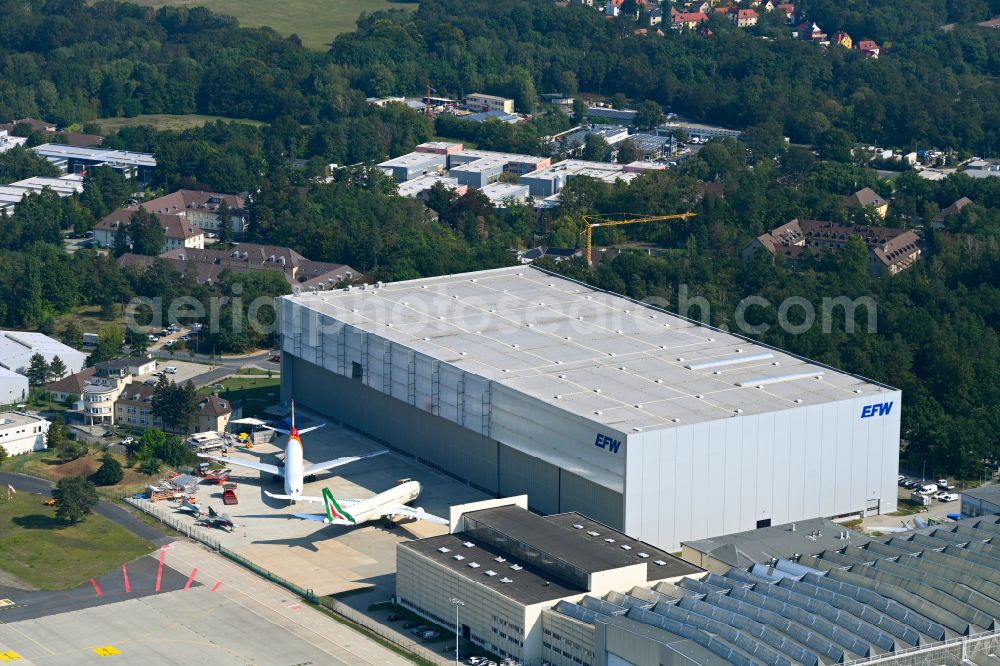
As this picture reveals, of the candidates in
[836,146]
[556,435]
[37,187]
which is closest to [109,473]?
[556,435]

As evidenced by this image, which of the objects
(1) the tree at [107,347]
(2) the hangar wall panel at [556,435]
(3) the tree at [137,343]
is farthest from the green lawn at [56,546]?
(3) the tree at [137,343]

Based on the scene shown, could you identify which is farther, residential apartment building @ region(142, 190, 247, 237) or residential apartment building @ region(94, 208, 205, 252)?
residential apartment building @ region(142, 190, 247, 237)

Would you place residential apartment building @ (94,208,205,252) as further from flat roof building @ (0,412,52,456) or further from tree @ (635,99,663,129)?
tree @ (635,99,663,129)

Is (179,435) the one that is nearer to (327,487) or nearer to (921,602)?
(327,487)

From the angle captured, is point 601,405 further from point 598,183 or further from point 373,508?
point 598,183

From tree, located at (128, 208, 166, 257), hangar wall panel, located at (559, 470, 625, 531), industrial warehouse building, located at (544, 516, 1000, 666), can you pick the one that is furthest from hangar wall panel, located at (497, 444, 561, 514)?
tree, located at (128, 208, 166, 257)
